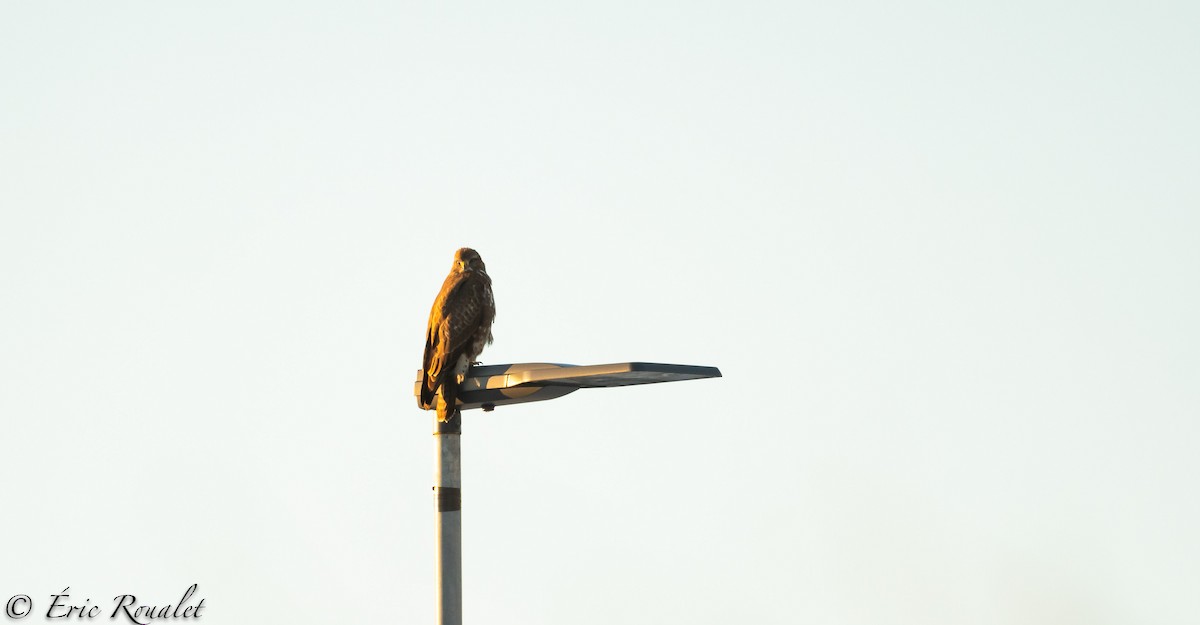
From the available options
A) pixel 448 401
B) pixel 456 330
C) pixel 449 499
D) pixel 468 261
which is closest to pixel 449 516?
pixel 449 499

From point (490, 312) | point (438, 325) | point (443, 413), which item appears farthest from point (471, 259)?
point (443, 413)

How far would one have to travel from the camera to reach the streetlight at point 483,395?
34.5ft

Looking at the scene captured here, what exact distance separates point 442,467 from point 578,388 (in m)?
1.15

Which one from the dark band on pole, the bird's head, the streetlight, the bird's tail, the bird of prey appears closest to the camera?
the streetlight

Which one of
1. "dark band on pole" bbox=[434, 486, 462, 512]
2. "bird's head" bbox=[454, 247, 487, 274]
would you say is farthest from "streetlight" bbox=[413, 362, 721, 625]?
"bird's head" bbox=[454, 247, 487, 274]

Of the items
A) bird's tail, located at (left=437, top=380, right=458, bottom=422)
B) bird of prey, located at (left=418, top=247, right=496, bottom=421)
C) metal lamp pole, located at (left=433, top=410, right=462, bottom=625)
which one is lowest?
metal lamp pole, located at (left=433, top=410, right=462, bottom=625)

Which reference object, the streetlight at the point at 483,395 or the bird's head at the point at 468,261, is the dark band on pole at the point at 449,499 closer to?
the streetlight at the point at 483,395

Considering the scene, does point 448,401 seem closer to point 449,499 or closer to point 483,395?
point 483,395

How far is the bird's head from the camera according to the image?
15.4m

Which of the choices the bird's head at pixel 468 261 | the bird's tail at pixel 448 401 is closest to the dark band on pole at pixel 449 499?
the bird's tail at pixel 448 401

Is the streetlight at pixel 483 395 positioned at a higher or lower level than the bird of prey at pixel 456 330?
lower

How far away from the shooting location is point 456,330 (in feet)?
43.7

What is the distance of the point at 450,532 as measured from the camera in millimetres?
11102

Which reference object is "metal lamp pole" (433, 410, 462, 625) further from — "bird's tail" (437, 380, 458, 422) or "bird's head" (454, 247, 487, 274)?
"bird's head" (454, 247, 487, 274)
